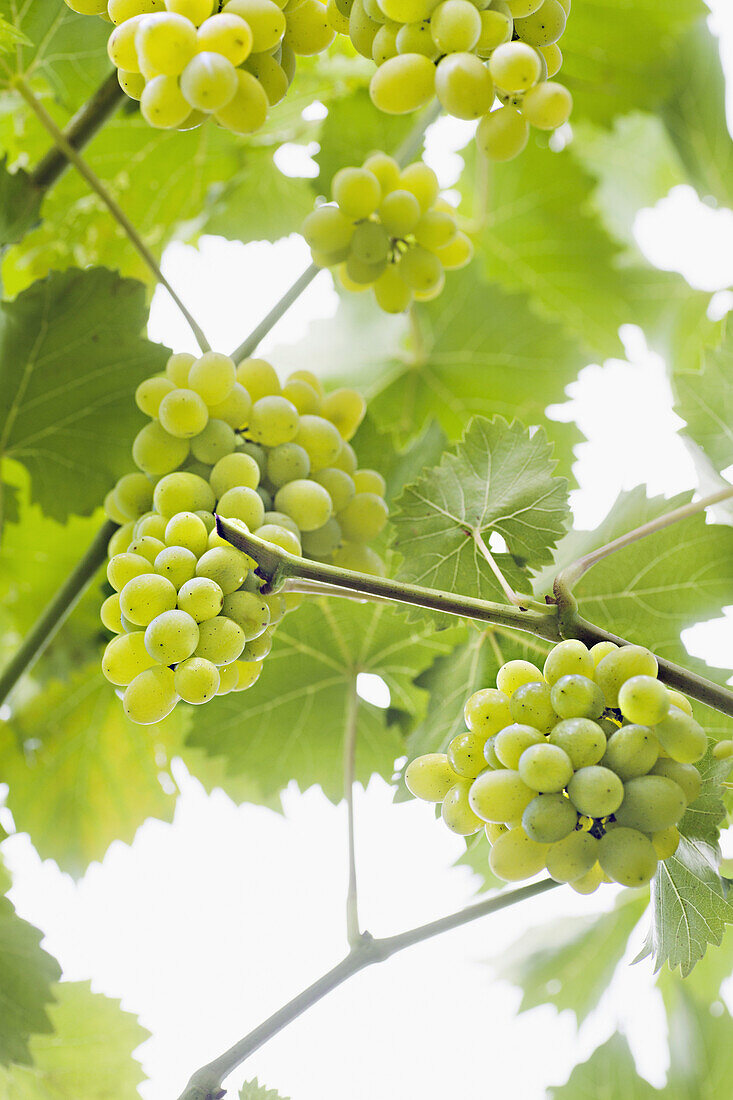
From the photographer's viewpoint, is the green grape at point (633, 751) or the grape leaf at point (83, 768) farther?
the grape leaf at point (83, 768)

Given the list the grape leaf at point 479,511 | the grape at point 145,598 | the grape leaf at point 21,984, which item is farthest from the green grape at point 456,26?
the grape leaf at point 21,984

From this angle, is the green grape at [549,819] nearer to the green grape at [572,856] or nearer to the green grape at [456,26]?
the green grape at [572,856]

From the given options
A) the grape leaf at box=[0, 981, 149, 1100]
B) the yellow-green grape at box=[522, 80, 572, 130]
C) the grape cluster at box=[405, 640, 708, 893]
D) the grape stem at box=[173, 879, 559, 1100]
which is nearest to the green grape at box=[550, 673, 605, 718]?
the grape cluster at box=[405, 640, 708, 893]

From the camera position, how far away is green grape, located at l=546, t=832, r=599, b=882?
1.33 feet

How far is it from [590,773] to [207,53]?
1.35 ft

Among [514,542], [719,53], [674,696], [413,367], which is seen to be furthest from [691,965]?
[719,53]

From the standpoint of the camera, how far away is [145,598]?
0.49 meters

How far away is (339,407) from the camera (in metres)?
0.70

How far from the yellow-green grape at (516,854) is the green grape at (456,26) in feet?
1.36

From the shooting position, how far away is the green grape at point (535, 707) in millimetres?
438

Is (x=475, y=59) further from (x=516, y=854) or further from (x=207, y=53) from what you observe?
(x=516, y=854)

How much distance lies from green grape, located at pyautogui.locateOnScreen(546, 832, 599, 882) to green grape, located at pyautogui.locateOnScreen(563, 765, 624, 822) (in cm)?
2

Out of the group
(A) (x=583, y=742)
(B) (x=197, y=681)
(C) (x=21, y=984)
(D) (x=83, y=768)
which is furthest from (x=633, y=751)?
(D) (x=83, y=768)

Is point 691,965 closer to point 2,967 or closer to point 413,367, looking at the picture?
point 2,967
